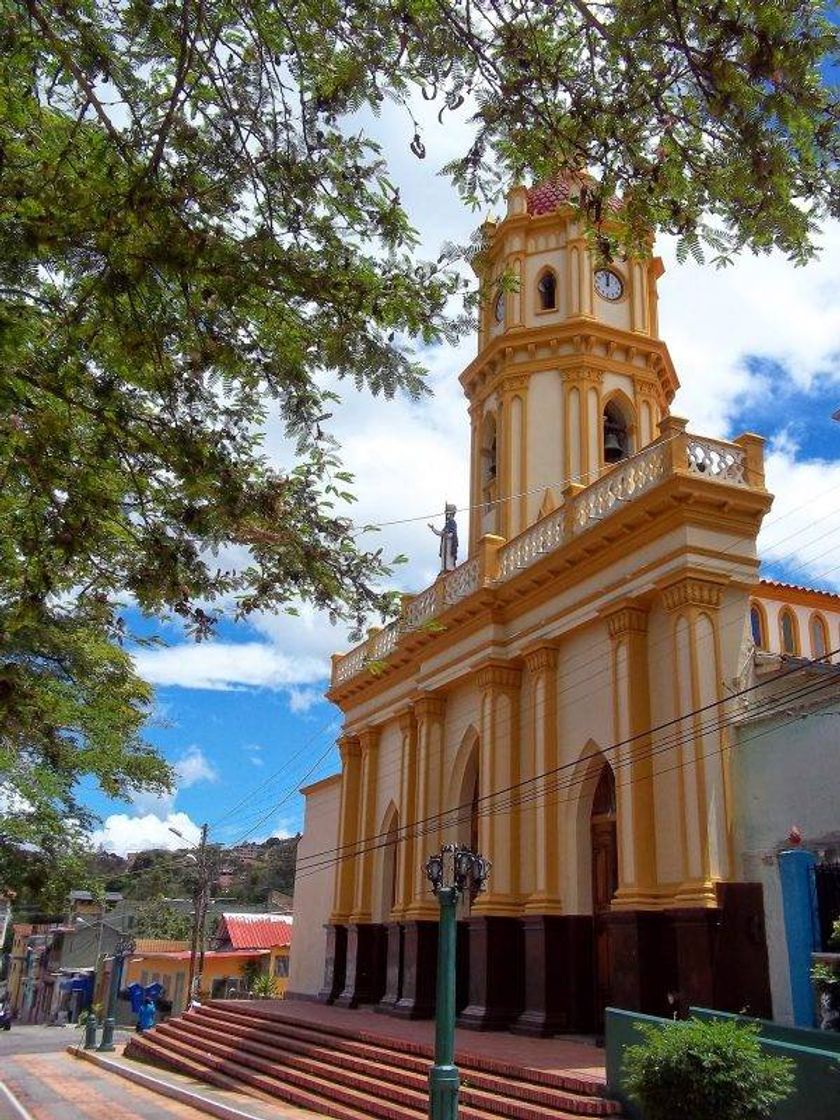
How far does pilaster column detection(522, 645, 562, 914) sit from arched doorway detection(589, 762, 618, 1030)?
52 centimetres

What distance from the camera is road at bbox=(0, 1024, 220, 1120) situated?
Result: 13.2 m

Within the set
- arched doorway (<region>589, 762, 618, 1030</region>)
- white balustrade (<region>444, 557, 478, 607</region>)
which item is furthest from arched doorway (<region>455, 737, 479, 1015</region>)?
arched doorway (<region>589, 762, 618, 1030</region>)

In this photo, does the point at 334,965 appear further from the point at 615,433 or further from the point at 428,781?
→ the point at 615,433

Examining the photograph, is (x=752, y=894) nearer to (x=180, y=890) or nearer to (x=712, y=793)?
(x=712, y=793)

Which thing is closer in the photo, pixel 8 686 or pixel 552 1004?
pixel 8 686

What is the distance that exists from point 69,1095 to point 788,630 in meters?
13.6

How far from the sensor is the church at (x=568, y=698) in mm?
12445

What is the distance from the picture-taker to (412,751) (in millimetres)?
20141

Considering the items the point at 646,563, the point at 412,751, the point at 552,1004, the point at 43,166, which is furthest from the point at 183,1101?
the point at 43,166

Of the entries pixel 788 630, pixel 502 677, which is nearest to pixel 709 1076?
pixel 502 677

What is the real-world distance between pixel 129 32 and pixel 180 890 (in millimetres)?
74786

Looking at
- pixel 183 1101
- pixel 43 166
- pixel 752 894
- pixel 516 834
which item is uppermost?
pixel 43 166

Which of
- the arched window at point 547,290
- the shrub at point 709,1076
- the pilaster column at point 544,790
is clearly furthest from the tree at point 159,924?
the shrub at point 709,1076

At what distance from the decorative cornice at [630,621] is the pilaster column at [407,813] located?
6.97 m
